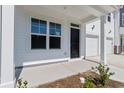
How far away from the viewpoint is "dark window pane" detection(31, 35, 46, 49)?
34.0ft

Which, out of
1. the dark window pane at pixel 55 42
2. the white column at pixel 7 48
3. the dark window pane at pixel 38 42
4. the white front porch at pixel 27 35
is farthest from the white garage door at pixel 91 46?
the white column at pixel 7 48

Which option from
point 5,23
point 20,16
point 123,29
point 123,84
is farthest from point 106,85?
point 123,29

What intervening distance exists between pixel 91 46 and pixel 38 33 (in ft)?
28.6

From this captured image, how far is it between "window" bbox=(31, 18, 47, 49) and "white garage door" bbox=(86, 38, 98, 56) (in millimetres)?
7145

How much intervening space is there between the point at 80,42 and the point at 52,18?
4.50 m

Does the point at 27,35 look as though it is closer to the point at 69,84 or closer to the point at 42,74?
the point at 42,74

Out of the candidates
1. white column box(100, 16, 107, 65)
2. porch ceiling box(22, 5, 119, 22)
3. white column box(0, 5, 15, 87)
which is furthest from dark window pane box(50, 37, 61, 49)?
white column box(0, 5, 15, 87)

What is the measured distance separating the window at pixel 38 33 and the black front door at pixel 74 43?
354cm

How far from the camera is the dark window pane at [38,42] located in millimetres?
10367

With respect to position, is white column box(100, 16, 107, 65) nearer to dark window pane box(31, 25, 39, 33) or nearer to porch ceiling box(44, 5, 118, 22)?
porch ceiling box(44, 5, 118, 22)

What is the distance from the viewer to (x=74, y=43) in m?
14.7

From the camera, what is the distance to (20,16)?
945 cm

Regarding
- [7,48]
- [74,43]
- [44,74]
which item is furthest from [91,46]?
[7,48]
